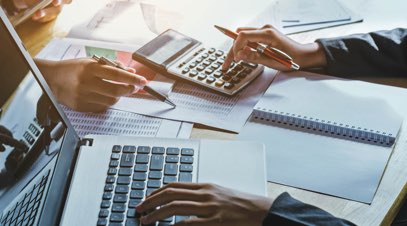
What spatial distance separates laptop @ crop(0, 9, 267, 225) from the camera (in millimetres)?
787

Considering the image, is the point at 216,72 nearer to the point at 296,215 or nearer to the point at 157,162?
the point at 157,162

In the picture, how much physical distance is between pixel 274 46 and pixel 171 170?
41 cm

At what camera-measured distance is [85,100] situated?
107 cm

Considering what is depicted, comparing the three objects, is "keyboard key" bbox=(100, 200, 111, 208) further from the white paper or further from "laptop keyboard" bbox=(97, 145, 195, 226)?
the white paper

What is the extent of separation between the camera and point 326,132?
0.96m

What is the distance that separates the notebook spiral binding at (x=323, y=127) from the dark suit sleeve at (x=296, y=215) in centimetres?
20

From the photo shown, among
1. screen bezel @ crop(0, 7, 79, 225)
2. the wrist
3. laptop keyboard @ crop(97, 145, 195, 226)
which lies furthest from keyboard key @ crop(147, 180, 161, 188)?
the wrist

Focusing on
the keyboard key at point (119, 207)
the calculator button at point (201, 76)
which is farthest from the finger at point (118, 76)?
the keyboard key at point (119, 207)

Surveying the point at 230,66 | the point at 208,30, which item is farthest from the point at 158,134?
the point at 208,30

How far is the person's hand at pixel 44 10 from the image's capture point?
137cm

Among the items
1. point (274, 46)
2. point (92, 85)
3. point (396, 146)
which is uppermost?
point (92, 85)

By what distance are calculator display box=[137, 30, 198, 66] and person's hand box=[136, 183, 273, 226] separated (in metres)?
0.40

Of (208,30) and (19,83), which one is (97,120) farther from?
(208,30)

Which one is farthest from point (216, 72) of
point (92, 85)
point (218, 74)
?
point (92, 85)
